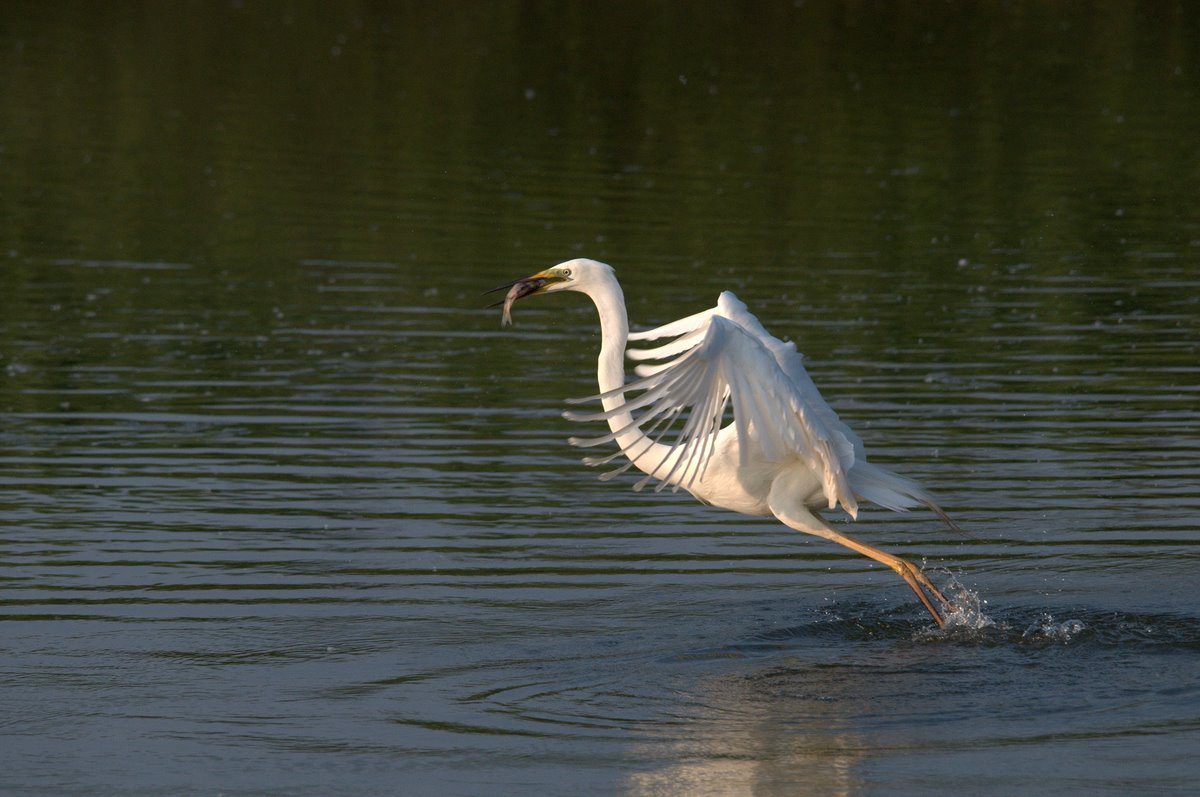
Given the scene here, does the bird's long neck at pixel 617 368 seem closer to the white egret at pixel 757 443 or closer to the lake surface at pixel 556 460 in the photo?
the white egret at pixel 757 443

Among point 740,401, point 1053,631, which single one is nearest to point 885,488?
point 1053,631

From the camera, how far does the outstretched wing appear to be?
8.38 meters

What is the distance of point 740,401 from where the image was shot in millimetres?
8703

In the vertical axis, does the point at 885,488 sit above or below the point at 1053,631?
above

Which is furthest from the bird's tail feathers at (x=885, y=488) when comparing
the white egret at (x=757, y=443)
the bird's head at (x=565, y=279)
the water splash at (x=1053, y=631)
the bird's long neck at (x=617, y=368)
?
the bird's head at (x=565, y=279)

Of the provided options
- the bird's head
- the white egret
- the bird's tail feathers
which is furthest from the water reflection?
the bird's head

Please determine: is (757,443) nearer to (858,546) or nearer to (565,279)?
(858,546)

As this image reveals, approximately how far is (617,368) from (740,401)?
3.36 ft

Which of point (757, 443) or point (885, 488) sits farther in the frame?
point (885, 488)

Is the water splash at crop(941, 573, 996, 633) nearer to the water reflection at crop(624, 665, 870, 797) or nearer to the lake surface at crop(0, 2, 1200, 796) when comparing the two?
the lake surface at crop(0, 2, 1200, 796)

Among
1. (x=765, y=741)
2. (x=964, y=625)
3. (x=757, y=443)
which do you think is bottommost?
(x=765, y=741)

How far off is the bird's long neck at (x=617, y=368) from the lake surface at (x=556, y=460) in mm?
818

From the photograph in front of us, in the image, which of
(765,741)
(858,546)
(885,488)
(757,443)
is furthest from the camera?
(885,488)

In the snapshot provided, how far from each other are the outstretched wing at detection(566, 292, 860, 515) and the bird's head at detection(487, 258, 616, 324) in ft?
1.37
